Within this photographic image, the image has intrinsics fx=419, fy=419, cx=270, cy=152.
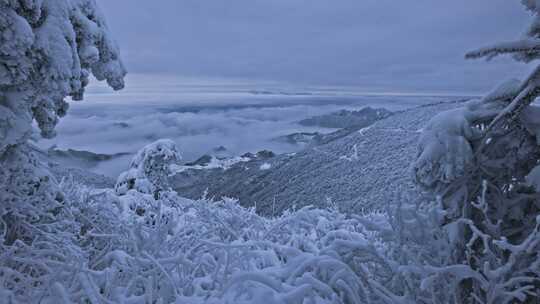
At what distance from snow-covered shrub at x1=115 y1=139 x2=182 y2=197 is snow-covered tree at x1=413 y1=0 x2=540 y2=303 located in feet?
35.1

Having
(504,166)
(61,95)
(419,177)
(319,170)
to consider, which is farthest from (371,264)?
(319,170)

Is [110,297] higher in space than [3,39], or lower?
lower

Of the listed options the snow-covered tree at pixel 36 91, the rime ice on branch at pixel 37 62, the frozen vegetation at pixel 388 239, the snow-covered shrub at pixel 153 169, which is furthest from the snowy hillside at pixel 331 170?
the frozen vegetation at pixel 388 239

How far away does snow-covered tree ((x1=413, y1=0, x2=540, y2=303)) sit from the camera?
2316 mm

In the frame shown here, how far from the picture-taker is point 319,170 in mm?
39375

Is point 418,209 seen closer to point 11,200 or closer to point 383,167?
point 11,200

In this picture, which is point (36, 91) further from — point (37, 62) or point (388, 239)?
point (388, 239)

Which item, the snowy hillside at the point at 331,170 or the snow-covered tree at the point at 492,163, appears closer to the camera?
the snow-covered tree at the point at 492,163

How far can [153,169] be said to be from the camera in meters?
12.4

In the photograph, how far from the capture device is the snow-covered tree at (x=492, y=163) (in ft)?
7.60

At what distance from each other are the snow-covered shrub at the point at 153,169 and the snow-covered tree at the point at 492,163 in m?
10.7

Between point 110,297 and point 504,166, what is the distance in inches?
94.9

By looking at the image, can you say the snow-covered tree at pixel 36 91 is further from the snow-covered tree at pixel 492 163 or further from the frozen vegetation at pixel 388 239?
the snow-covered tree at pixel 492 163

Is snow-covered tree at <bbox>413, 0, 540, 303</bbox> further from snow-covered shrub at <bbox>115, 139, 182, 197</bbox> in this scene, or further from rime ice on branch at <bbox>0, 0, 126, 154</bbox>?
snow-covered shrub at <bbox>115, 139, 182, 197</bbox>
